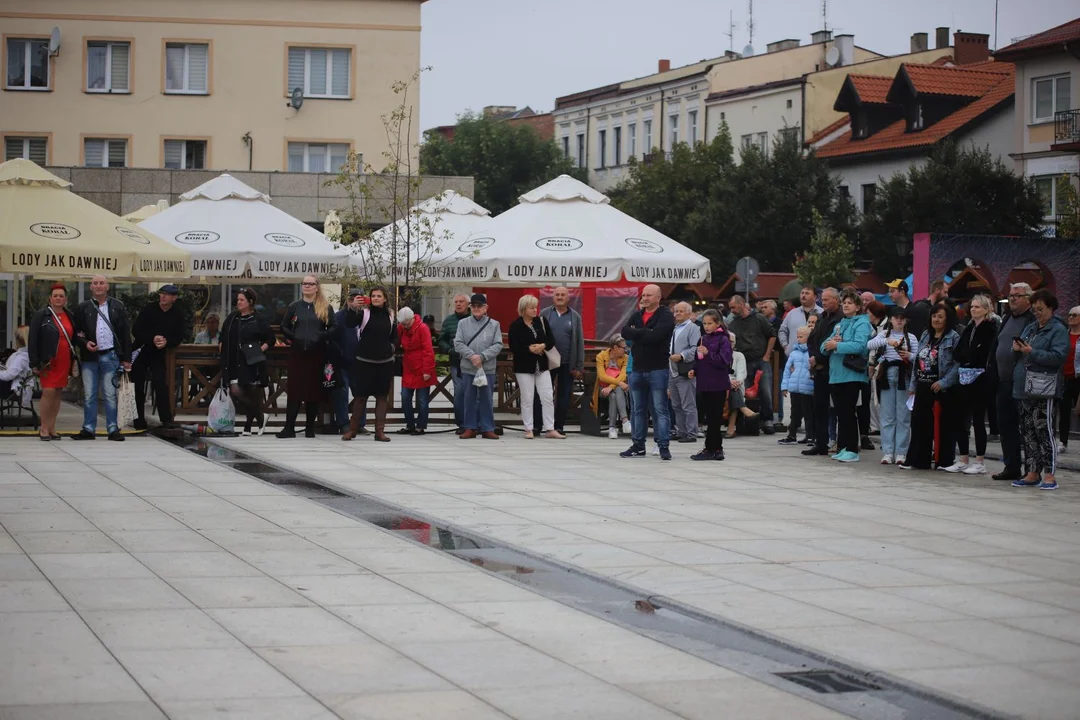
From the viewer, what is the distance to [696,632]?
7484 millimetres

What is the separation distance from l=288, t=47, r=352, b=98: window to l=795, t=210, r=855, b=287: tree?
15.1m

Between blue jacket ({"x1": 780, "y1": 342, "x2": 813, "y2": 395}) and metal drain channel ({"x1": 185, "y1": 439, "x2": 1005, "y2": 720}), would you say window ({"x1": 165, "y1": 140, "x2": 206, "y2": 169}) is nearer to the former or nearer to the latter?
blue jacket ({"x1": 780, "y1": 342, "x2": 813, "y2": 395})

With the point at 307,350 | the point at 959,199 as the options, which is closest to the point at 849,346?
the point at 307,350

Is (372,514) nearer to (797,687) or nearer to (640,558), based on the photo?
(640,558)

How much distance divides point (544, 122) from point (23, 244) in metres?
72.6

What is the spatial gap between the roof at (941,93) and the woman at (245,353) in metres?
37.5

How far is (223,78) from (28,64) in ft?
18.1

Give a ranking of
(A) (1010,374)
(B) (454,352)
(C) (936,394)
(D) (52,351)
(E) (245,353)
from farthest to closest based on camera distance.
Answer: (B) (454,352)
(E) (245,353)
(D) (52,351)
(C) (936,394)
(A) (1010,374)

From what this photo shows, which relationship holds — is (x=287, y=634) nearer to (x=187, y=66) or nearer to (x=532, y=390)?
(x=532, y=390)

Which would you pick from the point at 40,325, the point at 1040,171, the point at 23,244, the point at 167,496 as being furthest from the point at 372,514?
the point at 1040,171

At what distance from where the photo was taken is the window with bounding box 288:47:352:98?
43500mm

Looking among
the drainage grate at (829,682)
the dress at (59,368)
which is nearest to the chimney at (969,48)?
the dress at (59,368)

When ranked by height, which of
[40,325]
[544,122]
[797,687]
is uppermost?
[544,122]

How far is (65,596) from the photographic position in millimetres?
7961
